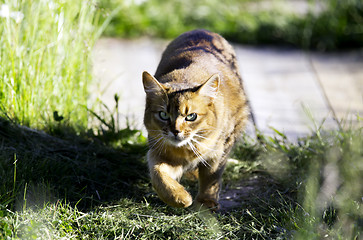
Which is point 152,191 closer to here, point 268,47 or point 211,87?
point 211,87

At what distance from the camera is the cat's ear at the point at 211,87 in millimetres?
2873

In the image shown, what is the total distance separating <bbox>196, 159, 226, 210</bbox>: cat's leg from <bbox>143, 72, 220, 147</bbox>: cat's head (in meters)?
0.25

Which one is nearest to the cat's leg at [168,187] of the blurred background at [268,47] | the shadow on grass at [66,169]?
the shadow on grass at [66,169]

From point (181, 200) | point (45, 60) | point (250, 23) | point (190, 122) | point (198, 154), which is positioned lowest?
point (181, 200)

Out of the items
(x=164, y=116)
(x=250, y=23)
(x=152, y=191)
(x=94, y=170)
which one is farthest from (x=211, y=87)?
(x=250, y=23)

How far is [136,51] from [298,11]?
2763 millimetres

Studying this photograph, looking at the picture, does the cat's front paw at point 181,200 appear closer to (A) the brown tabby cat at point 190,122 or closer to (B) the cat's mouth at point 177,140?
(A) the brown tabby cat at point 190,122

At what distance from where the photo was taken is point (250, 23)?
674 cm

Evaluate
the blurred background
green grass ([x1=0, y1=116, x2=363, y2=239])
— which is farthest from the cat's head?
the blurred background

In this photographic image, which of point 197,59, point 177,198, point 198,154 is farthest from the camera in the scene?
point 197,59

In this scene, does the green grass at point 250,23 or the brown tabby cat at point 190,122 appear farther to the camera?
the green grass at point 250,23

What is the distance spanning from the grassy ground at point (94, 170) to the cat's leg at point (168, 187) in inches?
6.7

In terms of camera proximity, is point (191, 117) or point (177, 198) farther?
point (191, 117)

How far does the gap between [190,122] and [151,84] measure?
334 millimetres
